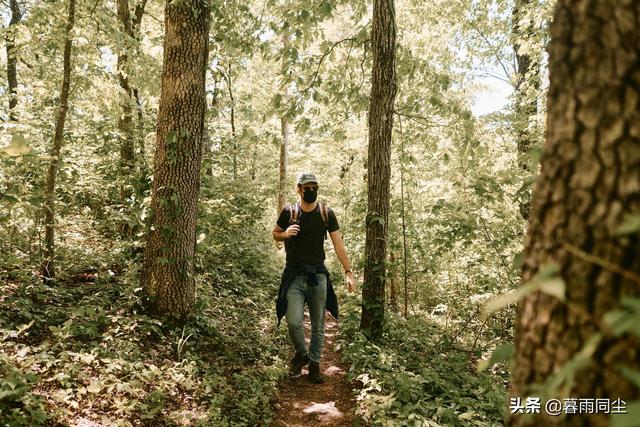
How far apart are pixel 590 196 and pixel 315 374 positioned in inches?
190

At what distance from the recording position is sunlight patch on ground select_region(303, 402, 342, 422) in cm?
463

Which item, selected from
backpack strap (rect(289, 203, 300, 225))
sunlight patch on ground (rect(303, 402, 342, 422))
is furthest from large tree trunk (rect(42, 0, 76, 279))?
sunlight patch on ground (rect(303, 402, 342, 422))

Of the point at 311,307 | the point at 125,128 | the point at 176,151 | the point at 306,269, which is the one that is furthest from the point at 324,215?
the point at 125,128

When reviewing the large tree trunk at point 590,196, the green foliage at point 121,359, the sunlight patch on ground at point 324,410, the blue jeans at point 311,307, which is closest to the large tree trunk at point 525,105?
the blue jeans at point 311,307

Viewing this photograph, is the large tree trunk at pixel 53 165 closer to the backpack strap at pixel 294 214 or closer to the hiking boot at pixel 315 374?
the backpack strap at pixel 294 214

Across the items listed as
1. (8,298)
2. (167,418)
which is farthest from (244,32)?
(167,418)

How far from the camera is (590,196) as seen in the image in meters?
1.34

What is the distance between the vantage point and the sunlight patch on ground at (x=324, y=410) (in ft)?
15.2

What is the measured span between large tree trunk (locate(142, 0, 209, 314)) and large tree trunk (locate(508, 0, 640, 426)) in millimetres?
5156

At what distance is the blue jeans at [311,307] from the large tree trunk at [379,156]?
53.8 inches

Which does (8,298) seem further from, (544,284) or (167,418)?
(544,284)

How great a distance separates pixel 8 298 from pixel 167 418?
2.82 m

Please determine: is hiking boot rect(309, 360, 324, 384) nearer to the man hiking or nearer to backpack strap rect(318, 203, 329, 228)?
the man hiking

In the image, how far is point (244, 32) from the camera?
7.58 metres
